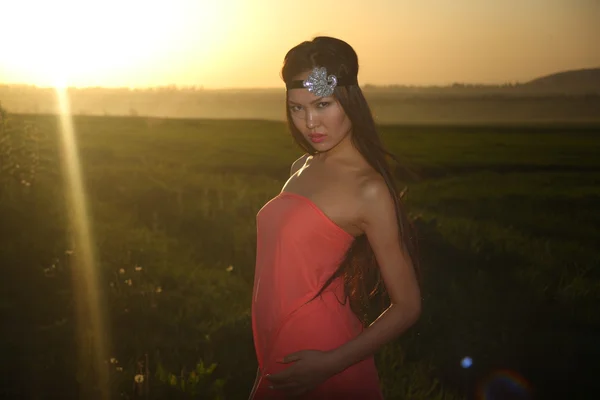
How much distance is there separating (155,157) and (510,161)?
12.3m

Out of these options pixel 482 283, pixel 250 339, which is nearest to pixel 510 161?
pixel 482 283

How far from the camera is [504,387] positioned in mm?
5629

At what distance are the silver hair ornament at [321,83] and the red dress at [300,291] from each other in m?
0.36

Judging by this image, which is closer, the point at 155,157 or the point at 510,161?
the point at 155,157

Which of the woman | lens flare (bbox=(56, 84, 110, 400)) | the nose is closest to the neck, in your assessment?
the woman

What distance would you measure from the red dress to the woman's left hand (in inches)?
4.1

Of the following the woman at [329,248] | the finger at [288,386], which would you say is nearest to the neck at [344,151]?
the woman at [329,248]

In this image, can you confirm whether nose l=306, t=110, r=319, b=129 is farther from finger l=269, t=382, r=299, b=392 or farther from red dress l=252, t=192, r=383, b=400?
finger l=269, t=382, r=299, b=392

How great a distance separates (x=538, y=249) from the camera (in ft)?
29.1

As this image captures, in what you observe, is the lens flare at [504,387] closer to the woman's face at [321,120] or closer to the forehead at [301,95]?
the woman's face at [321,120]

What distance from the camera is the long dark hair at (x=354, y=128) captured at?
7.50 feet

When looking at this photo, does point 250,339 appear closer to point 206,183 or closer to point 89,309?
point 89,309

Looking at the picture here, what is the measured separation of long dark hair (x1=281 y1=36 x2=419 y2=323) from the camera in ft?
7.50

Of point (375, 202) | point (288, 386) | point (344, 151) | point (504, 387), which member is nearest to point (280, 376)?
point (288, 386)
